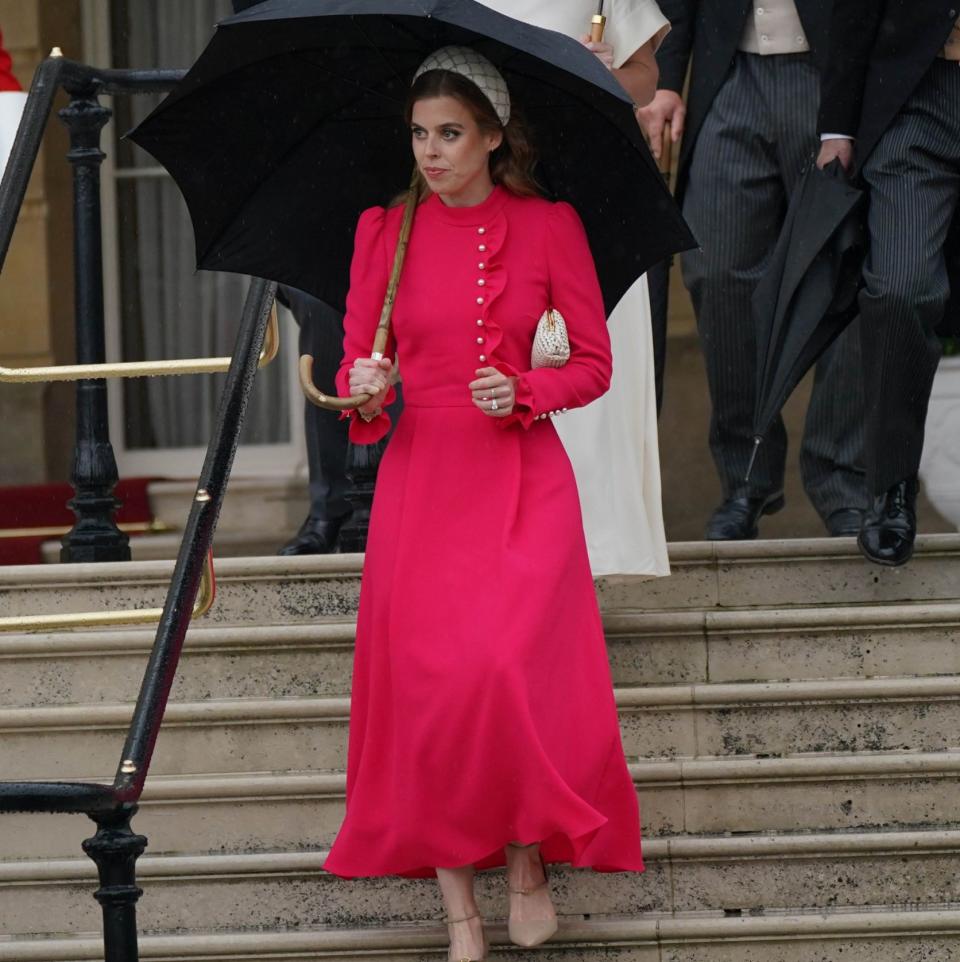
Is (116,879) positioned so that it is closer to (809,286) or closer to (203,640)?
(203,640)

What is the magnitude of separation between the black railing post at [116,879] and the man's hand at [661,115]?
9.01 ft

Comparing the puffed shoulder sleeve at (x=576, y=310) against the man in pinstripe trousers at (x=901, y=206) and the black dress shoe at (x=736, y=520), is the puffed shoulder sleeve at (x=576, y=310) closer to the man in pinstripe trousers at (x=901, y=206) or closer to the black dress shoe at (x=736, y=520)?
the man in pinstripe trousers at (x=901, y=206)

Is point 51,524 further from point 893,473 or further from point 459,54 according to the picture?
point 459,54

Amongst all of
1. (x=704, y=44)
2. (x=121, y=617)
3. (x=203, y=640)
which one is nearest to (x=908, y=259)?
(x=704, y=44)

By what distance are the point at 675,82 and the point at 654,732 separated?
73.9 inches

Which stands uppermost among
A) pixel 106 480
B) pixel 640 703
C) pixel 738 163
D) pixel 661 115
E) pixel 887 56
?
pixel 887 56

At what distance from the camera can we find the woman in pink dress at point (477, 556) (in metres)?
3.88

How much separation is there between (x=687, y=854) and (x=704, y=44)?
7.40 ft

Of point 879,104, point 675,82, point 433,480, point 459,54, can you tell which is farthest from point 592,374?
point 675,82

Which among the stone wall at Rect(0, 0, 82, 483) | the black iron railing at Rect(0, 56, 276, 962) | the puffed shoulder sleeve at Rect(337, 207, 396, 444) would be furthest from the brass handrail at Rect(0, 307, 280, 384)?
the stone wall at Rect(0, 0, 82, 483)

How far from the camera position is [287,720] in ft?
15.8

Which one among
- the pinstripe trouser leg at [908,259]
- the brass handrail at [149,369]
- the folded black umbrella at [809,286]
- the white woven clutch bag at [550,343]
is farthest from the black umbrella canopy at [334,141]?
the pinstripe trouser leg at [908,259]

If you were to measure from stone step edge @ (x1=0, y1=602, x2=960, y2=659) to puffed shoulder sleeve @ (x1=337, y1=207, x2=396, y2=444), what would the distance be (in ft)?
3.32

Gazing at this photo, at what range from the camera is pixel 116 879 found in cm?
354
